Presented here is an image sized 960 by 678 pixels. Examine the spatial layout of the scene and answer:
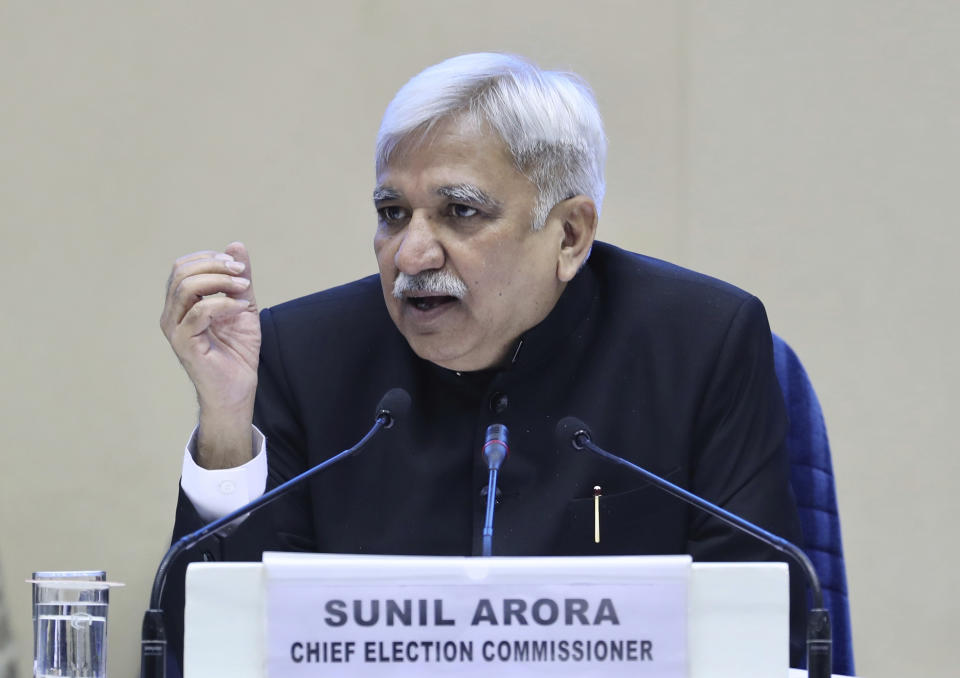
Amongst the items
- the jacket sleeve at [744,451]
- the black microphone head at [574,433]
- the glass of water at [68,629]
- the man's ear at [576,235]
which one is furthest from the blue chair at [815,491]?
the glass of water at [68,629]

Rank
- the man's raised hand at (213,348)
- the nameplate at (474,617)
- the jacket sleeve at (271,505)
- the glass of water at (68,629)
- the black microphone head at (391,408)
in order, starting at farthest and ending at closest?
the man's raised hand at (213,348) < the jacket sleeve at (271,505) < the black microphone head at (391,408) < the glass of water at (68,629) < the nameplate at (474,617)

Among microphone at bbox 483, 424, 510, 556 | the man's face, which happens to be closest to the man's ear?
the man's face

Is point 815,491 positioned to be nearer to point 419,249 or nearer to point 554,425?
point 554,425

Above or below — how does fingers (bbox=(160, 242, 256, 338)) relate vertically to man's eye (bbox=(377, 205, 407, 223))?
below

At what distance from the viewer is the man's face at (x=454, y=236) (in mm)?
2020

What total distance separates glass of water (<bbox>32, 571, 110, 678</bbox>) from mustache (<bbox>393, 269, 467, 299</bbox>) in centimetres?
80

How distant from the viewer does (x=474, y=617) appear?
45.7 inches

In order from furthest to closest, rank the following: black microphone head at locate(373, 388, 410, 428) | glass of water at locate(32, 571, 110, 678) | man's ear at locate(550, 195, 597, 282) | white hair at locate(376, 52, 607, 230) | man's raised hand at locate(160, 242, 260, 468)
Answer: man's ear at locate(550, 195, 597, 282)
white hair at locate(376, 52, 607, 230)
man's raised hand at locate(160, 242, 260, 468)
black microphone head at locate(373, 388, 410, 428)
glass of water at locate(32, 571, 110, 678)

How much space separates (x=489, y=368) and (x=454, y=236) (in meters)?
0.31

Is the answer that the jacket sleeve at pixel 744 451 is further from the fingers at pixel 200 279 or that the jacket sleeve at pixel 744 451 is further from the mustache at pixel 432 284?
the fingers at pixel 200 279

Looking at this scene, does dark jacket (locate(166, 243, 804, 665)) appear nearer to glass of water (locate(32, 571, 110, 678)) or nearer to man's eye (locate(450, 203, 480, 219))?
man's eye (locate(450, 203, 480, 219))

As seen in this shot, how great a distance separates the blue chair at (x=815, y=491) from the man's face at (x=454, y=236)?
0.63 meters

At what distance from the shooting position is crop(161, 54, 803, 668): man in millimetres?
2012

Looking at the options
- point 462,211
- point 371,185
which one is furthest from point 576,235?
point 371,185
